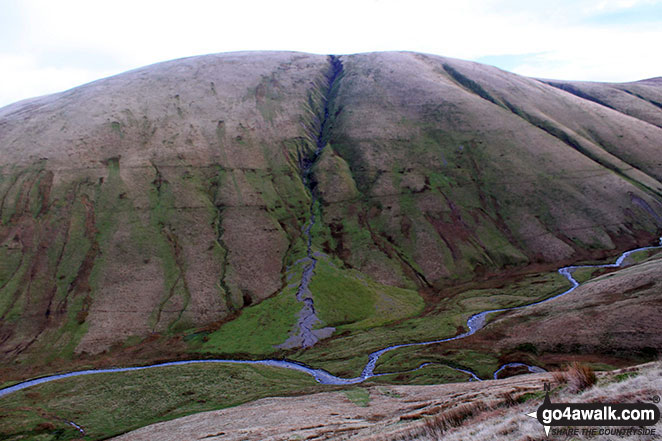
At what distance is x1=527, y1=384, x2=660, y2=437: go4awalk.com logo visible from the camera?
1205 centimetres

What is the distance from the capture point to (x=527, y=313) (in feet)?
241

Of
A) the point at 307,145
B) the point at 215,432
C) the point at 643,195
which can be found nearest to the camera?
the point at 215,432

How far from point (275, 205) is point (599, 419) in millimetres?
128089

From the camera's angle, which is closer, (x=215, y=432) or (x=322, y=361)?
(x=215, y=432)

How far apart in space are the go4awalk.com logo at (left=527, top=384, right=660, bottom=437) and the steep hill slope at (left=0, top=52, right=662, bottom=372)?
76.0 metres

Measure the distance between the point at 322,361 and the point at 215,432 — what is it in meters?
41.6

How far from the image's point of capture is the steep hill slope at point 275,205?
94500 mm

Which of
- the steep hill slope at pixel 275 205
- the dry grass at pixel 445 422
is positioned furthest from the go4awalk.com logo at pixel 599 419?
the steep hill slope at pixel 275 205

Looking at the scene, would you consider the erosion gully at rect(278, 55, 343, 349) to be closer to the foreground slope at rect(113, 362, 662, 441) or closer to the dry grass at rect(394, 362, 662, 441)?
the foreground slope at rect(113, 362, 662, 441)

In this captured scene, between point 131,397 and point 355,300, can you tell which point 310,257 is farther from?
point 131,397

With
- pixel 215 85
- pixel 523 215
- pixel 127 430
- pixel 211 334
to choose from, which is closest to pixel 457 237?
pixel 523 215

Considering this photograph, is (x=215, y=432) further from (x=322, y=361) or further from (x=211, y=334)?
(x=211, y=334)

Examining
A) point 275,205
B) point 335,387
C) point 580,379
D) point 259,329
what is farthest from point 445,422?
point 275,205

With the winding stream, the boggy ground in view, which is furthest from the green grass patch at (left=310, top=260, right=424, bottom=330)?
the winding stream
